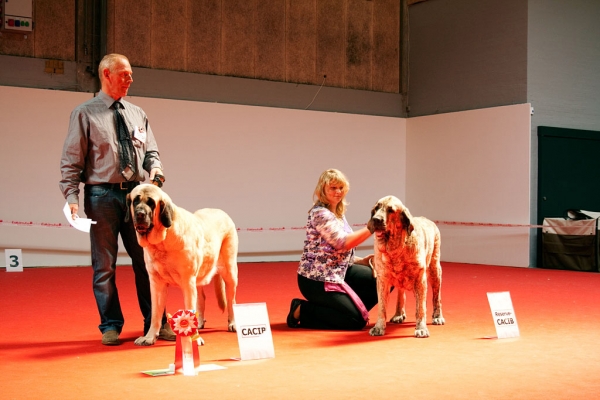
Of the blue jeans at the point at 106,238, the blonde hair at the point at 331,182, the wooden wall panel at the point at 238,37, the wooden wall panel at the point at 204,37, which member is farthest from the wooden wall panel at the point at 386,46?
the blue jeans at the point at 106,238

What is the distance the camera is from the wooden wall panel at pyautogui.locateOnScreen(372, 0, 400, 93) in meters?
13.9

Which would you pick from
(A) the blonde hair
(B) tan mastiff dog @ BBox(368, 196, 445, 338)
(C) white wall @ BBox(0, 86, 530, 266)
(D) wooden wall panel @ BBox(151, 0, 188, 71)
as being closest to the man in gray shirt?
(A) the blonde hair

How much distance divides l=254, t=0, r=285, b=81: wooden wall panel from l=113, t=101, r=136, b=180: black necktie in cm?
831

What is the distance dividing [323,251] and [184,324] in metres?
1.77

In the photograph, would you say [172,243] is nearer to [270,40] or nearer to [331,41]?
[270,40]

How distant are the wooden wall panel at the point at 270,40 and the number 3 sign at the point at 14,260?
5.07m

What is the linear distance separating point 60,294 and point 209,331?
2945 millimetres

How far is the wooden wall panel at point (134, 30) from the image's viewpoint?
37.7 ft

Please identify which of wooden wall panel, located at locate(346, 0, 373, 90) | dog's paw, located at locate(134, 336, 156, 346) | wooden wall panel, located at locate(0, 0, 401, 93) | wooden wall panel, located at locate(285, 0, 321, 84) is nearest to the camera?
dog's paw, located at locate(134, 336, 156, 346)

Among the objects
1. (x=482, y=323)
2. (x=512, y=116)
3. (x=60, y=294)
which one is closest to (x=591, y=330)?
(x=482, y=323)

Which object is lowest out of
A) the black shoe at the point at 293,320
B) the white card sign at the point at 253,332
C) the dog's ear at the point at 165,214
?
the black shoe at the point at 293,320

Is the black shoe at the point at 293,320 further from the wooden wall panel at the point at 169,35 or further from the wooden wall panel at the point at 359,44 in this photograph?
the wooden wall panel at the point at 359,44

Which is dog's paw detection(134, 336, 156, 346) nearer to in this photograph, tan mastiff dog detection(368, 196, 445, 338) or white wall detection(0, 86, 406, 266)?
A: tan mastiff dog detection(368, 196, 445, 338)

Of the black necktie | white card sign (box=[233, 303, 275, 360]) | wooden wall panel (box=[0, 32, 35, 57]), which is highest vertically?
wooden wall panel (box=[0, 32, 35, 57])
